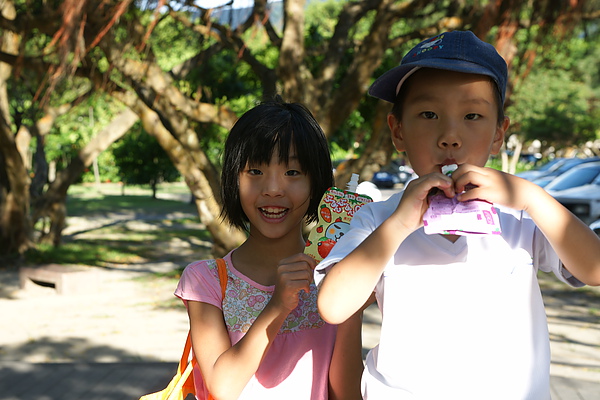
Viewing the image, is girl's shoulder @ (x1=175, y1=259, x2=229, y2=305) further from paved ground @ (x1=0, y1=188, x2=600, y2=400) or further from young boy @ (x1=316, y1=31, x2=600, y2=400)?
paved ground @ (x1=0, y1=188, x2=600, y2=400)

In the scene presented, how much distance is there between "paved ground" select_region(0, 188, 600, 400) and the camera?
4477 millimetres

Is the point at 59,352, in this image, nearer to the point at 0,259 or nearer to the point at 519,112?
the point at 0,259

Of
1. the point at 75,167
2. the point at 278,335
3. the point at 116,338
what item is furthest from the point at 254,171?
the point at 75,167

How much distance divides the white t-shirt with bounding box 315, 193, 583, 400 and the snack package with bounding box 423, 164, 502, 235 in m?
0.18

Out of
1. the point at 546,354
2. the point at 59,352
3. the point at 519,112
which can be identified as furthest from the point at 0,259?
the point at 519,112

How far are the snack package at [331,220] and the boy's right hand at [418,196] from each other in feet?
0.83

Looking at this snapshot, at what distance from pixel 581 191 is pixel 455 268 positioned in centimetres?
1167

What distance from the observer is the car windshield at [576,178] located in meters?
12.9

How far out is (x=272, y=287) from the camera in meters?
1.75

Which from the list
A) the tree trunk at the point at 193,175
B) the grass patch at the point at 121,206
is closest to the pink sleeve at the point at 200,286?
the tree trunk at the point at 193,175

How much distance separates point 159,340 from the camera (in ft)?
19.1

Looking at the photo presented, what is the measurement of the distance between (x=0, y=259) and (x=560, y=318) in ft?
25.2

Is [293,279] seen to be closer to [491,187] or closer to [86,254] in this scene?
[491,187]

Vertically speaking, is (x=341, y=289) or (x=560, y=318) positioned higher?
(x=341, y=289)
